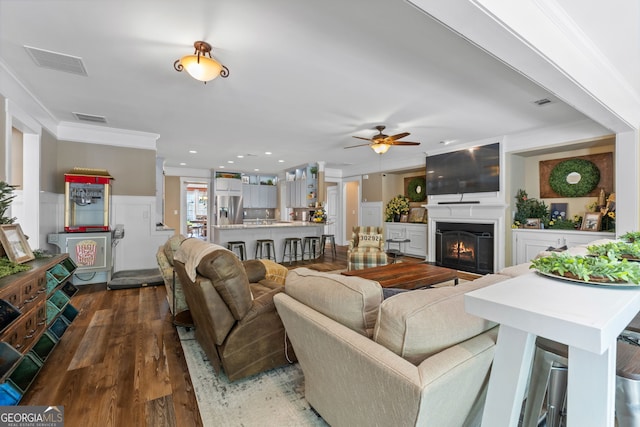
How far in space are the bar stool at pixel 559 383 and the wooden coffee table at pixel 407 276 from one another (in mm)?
1525

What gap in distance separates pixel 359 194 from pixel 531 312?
7.94 metres

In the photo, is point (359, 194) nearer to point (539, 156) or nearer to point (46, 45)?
point (539, 156)

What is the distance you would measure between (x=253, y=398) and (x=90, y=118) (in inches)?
180

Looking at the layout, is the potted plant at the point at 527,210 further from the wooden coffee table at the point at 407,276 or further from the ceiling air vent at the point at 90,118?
the ceiling air vent at the point at 90,118

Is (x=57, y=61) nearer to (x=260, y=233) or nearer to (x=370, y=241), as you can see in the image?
(x=260, y=233)

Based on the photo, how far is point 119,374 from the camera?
2.10m

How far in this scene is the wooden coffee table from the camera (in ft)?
9.37

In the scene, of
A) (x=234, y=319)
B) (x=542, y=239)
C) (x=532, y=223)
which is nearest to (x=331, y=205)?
(x=532, y=223)

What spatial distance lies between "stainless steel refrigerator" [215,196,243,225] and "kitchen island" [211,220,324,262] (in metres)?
2.62

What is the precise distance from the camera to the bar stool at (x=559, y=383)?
3.44 feet

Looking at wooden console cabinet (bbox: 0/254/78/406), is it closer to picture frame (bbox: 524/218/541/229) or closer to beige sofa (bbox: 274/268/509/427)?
beige sofa (bbox: 274/268/509/427)

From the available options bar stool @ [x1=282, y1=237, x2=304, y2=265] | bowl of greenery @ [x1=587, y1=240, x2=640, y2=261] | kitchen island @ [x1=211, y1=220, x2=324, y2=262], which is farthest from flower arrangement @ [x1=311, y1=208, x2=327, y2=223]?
bowl of greenery @ [x1=587, y1=240, x2=640, y2=261]

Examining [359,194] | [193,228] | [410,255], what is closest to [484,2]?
[410,255]

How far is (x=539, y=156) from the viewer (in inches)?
213
